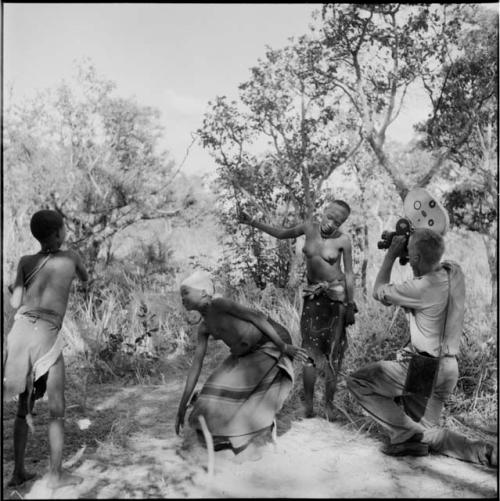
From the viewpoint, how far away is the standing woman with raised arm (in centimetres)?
471

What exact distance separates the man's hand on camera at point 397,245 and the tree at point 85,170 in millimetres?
5286

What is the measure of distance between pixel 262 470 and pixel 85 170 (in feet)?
19.3

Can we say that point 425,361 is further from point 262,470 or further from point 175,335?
point 175,335

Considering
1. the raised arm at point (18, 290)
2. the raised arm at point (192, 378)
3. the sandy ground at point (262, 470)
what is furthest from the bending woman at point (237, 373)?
the raised arm at point (18, 290)

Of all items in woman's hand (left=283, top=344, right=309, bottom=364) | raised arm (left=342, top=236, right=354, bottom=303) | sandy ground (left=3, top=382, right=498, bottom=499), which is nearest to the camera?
sandy ground (left=3, top=382, right=498, bottom=499)

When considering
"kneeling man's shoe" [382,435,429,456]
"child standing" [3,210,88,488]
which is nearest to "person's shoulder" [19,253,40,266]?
"child standing" [3,210,88,488]

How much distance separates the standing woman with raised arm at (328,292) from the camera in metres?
4.71

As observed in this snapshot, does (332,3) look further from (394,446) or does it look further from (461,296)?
(394,446)

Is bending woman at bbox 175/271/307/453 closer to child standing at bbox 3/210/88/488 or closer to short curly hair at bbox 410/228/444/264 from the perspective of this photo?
child standing at bbox 3/210/88/488

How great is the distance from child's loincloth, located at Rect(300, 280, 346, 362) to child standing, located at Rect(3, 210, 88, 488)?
2.07 metres

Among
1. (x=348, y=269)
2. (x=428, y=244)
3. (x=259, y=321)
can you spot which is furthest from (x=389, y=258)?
(x=259, y=321)

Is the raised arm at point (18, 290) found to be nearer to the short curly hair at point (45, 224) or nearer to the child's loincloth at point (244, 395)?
the short curly hair at point (45, 224)

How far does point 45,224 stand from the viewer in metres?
3.32

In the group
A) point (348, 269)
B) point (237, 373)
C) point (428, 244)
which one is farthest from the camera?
point (348, 269)
